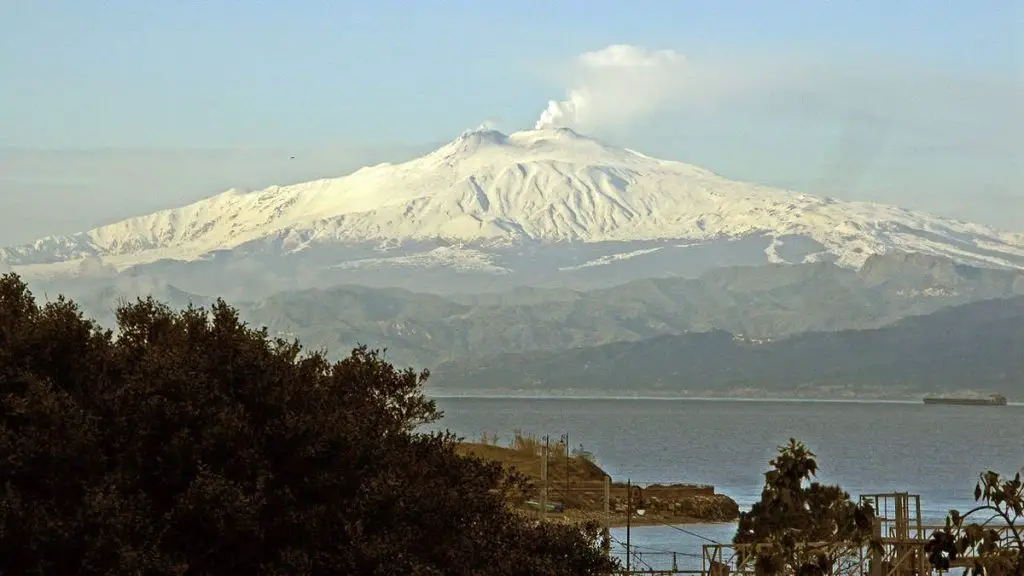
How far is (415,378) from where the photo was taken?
36219 mm

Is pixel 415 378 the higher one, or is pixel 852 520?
pixel 415 378

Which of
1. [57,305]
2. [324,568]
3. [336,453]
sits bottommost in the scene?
[324,568]

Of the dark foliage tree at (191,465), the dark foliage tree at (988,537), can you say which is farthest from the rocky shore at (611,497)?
the dark foliage tree at (988,537)

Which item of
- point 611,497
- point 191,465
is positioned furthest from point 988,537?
point 611,497

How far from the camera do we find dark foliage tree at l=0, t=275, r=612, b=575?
73.4 ft

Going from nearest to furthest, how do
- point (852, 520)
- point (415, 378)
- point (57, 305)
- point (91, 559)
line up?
1. point (852, 520)
2. point (91, 559)
3. point (57, 305)
4. point (415, 378)

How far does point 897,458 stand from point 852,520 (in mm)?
183852

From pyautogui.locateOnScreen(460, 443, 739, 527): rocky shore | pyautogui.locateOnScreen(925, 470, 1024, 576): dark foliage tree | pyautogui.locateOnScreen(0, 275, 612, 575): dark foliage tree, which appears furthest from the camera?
pyautogui.locateOnScreen(460, 443, 739, 527): rocky shore

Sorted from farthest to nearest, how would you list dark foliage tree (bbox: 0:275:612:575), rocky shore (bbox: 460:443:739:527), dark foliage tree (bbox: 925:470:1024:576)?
1. rocky shore (bbox: 460:443:739:527)
2. dark foliage tree (bbox: 0:275:612:575)
3. dark foliage tree (bbox: 925:470:1024:576)

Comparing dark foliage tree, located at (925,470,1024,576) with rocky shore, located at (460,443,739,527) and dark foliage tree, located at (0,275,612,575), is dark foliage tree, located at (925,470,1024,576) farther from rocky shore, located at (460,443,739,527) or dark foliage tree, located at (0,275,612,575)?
rocky shore, located at (460,443,739,527)

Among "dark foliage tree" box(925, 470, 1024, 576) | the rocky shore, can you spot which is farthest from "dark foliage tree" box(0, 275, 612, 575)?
the rocky shore

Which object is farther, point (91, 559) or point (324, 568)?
point (324, 568)

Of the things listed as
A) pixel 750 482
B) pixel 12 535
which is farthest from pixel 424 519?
pixel 750 482

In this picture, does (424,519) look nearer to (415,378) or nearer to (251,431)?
(251,431)
